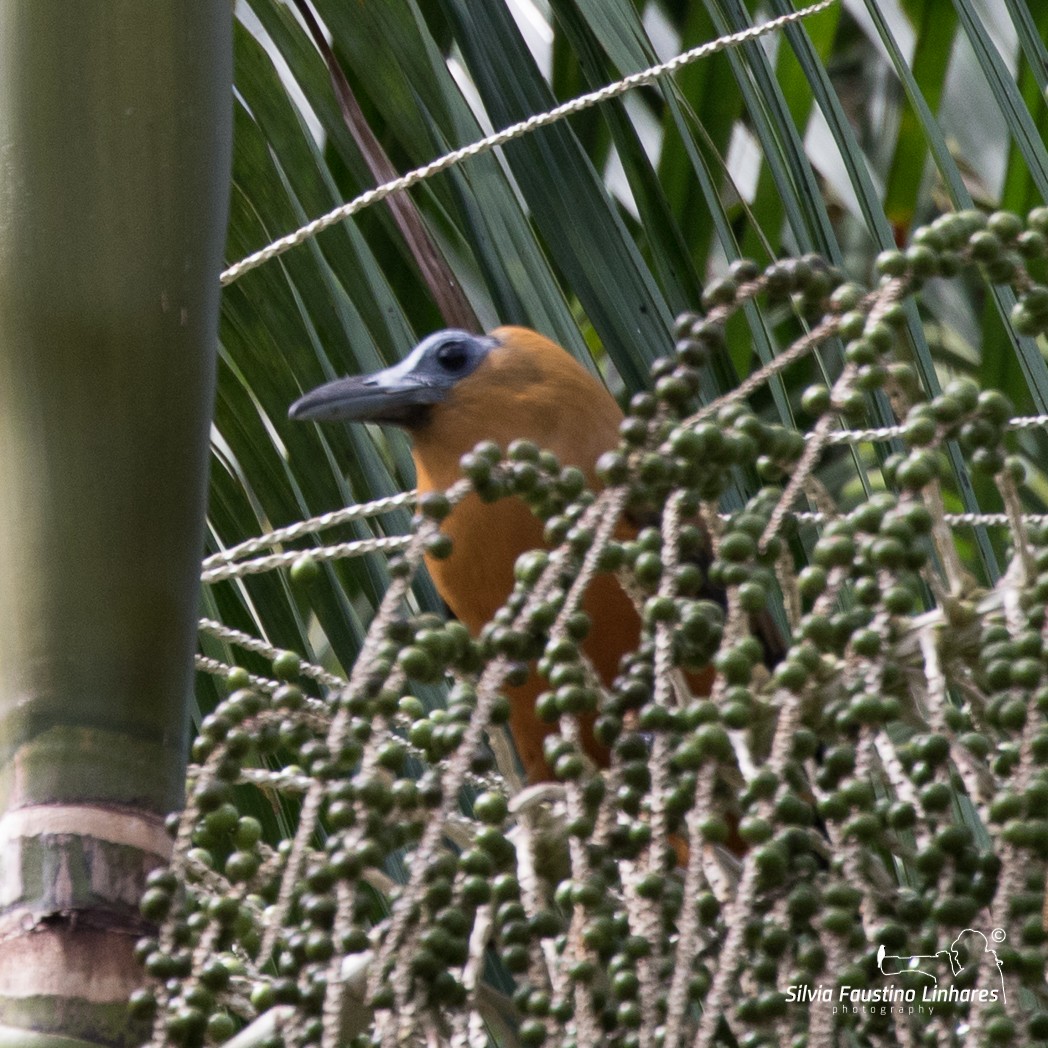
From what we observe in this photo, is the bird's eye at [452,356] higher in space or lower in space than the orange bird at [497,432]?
higher

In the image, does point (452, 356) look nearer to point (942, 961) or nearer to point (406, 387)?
point (406, 387)

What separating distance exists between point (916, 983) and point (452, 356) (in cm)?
106

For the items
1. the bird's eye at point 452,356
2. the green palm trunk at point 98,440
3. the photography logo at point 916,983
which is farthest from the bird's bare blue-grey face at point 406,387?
the photography logo at point 916,983

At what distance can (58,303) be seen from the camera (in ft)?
2.74

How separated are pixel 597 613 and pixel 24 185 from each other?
25.2 inches

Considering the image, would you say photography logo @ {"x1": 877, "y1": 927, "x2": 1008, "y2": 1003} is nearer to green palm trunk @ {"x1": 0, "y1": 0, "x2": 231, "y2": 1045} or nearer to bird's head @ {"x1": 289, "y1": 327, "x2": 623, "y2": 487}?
green palm trunk @ {"x1": 0, "y1": 0, "x2": 231, "y2": 1045}

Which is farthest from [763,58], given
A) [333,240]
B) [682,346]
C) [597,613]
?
[682,346]

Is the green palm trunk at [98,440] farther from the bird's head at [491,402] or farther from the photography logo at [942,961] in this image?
the bird's head at [491,402]

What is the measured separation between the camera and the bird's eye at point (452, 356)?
1.58 meters

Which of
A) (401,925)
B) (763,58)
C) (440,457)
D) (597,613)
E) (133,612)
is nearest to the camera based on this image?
(401,925)

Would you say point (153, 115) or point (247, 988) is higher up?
point (153, 115)

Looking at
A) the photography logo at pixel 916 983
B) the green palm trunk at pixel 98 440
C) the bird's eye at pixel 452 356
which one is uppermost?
the bird's eye at pixel 452 356

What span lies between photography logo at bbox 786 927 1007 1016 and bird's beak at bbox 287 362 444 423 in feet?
2.38

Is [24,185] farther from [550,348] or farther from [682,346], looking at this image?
[550,348]
